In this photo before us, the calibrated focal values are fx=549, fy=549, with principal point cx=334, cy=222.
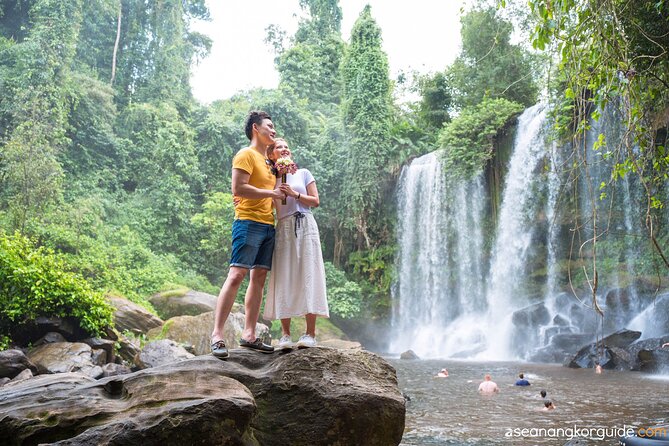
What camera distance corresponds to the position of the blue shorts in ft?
12.9

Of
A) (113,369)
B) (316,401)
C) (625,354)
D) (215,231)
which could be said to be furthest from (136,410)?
(215,231)

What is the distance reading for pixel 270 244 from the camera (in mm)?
4113

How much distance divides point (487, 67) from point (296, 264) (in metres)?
23.1

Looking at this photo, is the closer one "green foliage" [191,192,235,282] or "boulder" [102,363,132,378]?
"boulder" [102,363,132,378]

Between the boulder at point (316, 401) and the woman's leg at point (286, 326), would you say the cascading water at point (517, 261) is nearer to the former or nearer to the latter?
the woman's leg at point (286, 326)

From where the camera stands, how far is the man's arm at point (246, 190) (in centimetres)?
389

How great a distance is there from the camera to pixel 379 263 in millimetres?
21891

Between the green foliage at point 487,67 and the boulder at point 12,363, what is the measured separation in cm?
2037

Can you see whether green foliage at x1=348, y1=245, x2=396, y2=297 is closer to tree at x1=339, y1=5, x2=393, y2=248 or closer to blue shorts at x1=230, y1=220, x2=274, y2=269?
tree at x1=339, y1=5, x2=393, y2=248

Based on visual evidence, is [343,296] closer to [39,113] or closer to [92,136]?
[92,136]

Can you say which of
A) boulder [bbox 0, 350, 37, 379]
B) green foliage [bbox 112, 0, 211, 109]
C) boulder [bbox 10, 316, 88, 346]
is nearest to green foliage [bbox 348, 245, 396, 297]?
green foliage [bbox 112, 0, 211, 109]

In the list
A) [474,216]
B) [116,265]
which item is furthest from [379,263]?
[116,265]

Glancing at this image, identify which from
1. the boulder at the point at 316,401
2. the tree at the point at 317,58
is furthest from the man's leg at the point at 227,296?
the tree at the point at 317,58

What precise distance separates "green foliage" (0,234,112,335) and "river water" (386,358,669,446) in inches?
213
